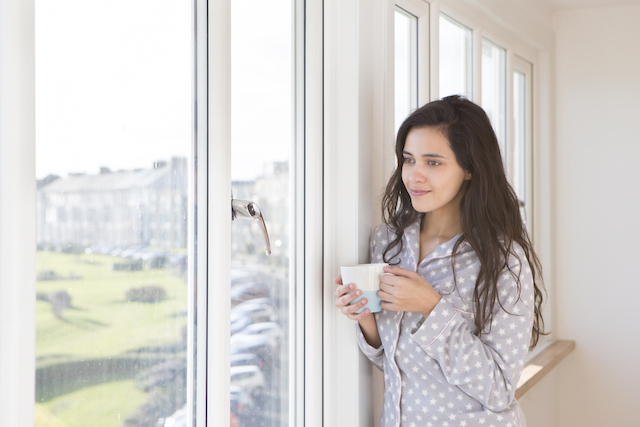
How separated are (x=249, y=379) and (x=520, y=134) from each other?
1.93m

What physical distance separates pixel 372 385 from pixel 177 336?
0.51m

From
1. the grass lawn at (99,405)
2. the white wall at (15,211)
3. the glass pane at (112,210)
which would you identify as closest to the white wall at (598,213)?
the glass pane at (112,210)

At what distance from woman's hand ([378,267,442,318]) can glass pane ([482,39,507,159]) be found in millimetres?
1227

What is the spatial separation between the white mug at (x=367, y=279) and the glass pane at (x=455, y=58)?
0.95m

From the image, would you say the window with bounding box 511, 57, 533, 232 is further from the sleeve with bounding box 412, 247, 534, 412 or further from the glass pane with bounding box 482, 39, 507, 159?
the sleeve with bounding box 412, 247, 534, 412

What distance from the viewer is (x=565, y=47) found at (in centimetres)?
262

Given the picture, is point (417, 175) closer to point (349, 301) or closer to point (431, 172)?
point (431, 172)

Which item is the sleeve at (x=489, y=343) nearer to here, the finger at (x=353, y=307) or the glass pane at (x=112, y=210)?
the finger at (x=353, y=307)

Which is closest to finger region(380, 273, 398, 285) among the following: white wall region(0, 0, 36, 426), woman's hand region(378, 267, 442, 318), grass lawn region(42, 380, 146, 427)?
woman's hand region(378, 267, 442, 318)

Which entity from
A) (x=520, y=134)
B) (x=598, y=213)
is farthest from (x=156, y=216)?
(x=598, y=213)

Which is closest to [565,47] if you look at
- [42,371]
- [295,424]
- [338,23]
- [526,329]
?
[338,23]

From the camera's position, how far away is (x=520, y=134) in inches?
100

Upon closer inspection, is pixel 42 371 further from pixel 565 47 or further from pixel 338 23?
pixel 565 47

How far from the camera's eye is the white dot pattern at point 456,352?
1.03m
